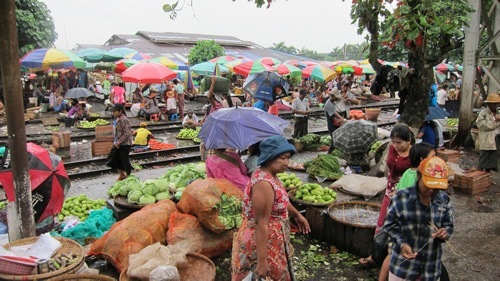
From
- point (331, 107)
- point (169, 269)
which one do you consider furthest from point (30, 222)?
point (331, 107)

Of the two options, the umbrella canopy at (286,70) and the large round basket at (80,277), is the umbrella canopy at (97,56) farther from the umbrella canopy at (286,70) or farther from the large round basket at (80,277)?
the large round basket at (80,277)

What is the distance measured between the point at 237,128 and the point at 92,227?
99.7 inches

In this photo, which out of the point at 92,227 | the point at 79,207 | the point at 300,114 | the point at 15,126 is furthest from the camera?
the point at 300,114

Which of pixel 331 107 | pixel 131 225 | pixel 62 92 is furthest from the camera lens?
pixel 62 92

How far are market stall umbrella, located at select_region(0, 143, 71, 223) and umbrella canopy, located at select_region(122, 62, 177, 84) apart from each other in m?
11.6

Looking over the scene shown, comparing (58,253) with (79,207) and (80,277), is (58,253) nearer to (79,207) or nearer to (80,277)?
(80,277)

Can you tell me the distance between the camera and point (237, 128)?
5.96 meters

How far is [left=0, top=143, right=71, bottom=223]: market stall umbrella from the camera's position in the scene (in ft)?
14.1

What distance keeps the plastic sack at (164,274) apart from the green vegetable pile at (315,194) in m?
2.61

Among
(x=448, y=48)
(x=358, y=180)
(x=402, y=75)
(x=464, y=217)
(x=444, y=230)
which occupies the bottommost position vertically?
(x=464, y=217)

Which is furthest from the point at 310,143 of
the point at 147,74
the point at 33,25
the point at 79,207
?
the point at 33,25

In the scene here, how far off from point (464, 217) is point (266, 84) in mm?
5886

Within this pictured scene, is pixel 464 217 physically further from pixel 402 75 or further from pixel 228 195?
pixel 228 195

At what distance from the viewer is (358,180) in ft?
22.1
